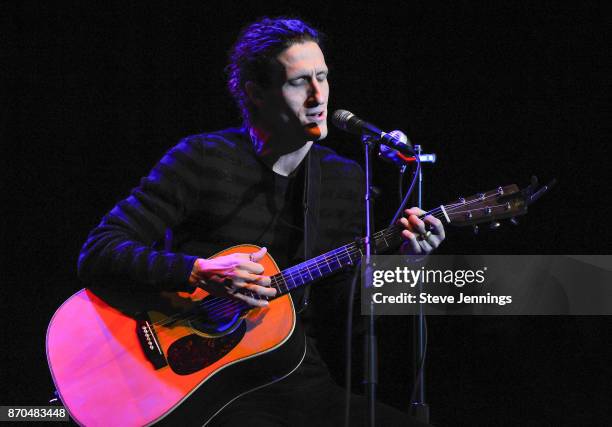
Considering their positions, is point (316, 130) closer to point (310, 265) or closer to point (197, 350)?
point (310, 265)

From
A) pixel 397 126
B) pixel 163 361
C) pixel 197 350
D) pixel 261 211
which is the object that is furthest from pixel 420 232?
pixel 397 126

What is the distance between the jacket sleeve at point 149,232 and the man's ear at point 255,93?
13.1 inches

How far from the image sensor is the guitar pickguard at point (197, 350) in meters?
2.29

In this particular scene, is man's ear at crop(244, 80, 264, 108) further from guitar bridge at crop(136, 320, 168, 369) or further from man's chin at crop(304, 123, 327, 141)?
guitar bridge at crop(136, 320, 168, 369)

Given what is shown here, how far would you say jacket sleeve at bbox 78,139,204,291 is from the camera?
2.33m

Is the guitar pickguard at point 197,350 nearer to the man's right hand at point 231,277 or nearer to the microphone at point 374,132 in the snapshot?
the man's right hand at point 231,277

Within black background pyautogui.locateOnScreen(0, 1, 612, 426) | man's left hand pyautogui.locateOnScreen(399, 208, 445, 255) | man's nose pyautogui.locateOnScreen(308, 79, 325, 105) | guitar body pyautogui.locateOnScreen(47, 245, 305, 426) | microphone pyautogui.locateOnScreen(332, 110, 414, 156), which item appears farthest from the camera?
black background pyautogui.locateOnScreen(0, 1, 612, 426)

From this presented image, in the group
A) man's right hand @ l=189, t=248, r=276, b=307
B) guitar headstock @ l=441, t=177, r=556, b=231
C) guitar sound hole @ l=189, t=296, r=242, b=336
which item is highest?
guitar headstock @ l=441, t=177, r=556, b=231

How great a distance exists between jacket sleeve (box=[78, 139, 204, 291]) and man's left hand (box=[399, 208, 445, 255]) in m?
0.83

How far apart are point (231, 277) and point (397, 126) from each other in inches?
65.6

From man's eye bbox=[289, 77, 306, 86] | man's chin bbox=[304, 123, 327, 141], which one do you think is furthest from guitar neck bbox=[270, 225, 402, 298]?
man's eye bbox=[289, 77, 306, 86]

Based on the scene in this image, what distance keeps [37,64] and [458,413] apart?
3.02 meters

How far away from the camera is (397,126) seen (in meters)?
3.53

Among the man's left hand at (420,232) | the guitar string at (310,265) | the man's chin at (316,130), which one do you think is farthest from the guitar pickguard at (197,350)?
the man's chin at (316,130)
